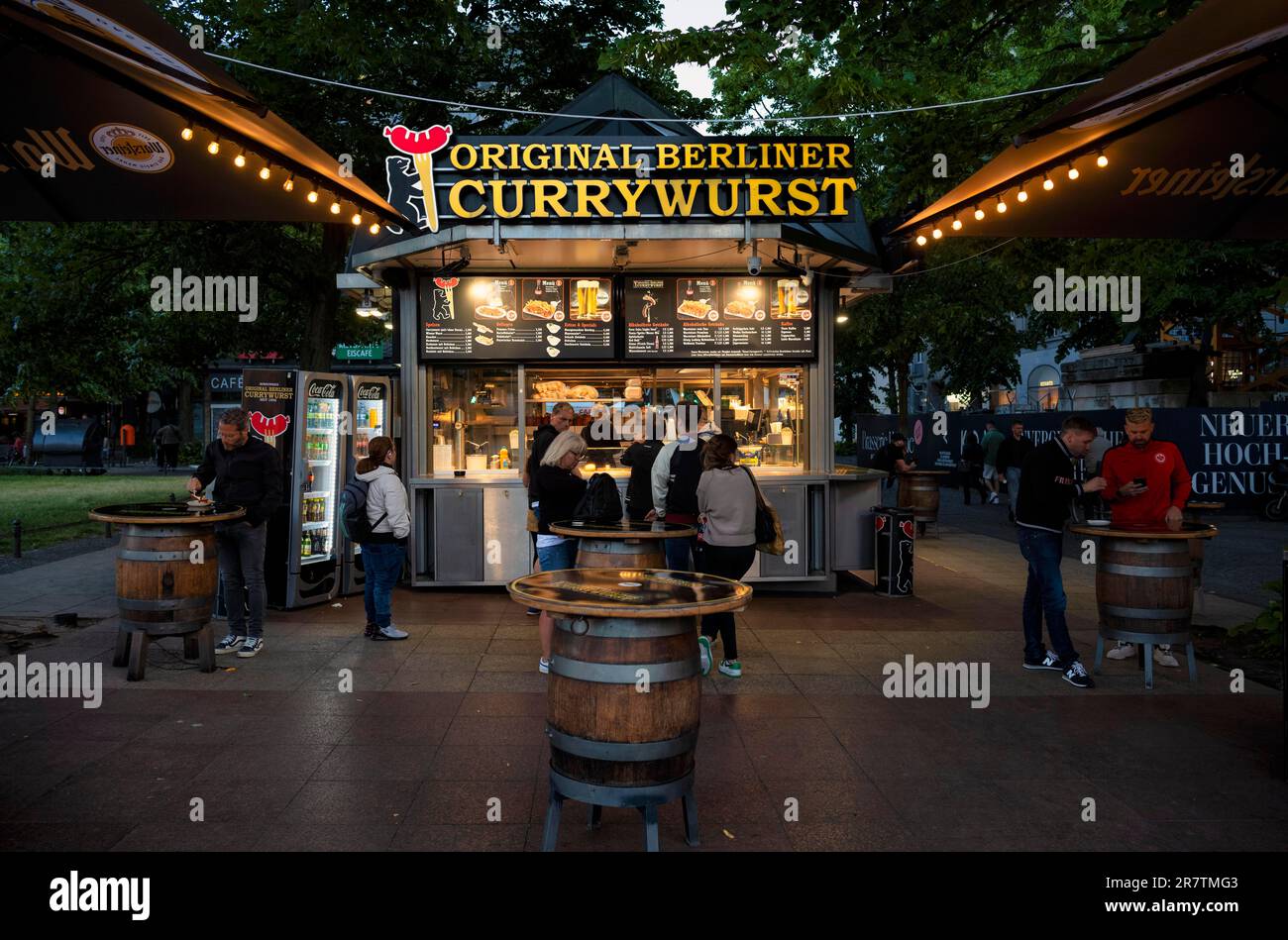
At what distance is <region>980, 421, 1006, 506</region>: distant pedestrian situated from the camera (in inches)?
759

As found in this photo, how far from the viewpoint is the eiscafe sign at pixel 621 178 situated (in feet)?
29.8

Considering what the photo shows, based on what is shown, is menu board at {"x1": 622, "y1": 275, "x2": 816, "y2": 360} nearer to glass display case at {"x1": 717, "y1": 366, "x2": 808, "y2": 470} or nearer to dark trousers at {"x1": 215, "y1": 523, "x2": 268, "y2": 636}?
glass display case at {"x1": 717, "y1": 366, "x2": 808, "y2": 470}

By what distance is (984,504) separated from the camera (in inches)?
891

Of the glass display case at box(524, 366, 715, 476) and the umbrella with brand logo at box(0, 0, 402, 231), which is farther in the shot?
the glass display case at box(524, 366, 715, 476)

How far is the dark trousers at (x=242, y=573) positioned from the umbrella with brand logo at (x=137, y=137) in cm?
268

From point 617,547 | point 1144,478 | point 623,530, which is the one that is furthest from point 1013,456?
point 617,547

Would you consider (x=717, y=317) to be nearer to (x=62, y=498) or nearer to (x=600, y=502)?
(x=600, y=502)

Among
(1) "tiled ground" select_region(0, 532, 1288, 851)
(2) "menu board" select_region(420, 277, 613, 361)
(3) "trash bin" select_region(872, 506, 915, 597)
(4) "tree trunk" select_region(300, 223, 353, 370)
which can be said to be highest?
(4) "tree trunk" select_region(300, 223, 353, 370)

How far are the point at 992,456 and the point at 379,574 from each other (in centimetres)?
1528

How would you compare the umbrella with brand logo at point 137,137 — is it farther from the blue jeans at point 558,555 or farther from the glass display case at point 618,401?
the glass display case at point 618,401

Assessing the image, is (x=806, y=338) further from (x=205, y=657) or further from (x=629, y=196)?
(x=205, y=657)

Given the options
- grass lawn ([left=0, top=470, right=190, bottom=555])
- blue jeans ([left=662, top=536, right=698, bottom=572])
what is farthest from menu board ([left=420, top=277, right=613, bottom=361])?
grass lawn ([left=0, top=470, right=190, bottom=555])

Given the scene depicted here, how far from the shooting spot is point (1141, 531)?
6473 millimetres

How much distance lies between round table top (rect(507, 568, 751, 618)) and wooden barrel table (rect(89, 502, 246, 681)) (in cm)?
346
